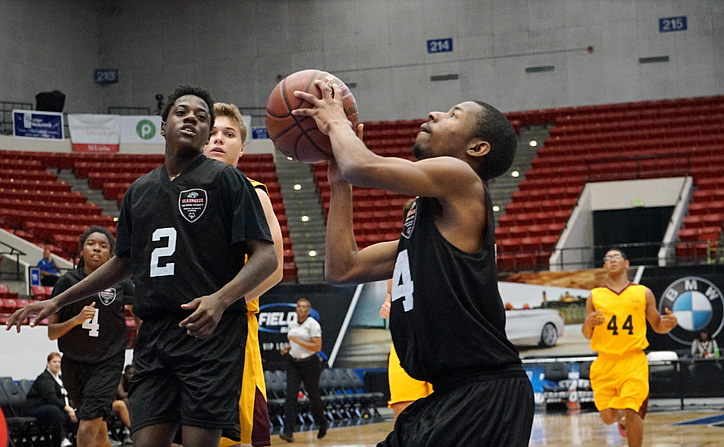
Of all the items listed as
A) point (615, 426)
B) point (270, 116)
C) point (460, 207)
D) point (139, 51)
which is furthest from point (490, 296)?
point (139, 51)

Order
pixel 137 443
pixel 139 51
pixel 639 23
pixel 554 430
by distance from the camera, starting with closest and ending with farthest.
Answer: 1. pixel 137 443
2. pixel 554 430
3. pixel 639 23
4. pixel 139 51

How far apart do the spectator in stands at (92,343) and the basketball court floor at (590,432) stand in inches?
127

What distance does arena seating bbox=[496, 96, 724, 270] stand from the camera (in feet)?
60.3

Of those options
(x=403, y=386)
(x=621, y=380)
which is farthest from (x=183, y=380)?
(x=621, y=380)

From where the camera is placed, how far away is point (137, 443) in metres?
3.15

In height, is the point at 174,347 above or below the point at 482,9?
below

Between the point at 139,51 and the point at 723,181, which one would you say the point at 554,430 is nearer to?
the point at 723,181

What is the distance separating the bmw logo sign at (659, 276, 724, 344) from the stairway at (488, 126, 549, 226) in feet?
19.4

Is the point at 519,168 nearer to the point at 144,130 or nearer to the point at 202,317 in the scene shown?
the point at 144,130

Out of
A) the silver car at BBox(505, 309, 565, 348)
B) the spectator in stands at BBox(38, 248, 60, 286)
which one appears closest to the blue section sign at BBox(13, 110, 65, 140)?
the spectator in stands at BBox(38, 248, 60, 286)

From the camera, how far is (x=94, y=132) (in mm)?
22422

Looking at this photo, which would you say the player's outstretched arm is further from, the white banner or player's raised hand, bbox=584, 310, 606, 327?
the white banner

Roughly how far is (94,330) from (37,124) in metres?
17.1

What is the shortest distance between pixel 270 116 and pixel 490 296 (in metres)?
1.08
